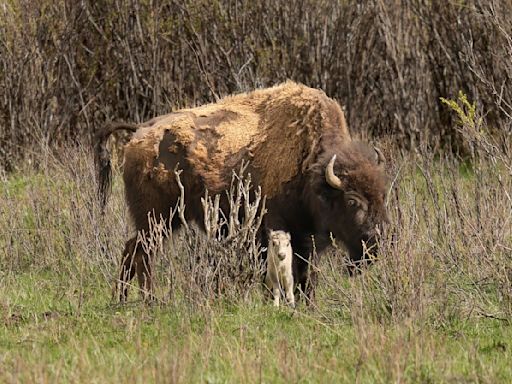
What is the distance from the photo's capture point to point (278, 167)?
843 cm

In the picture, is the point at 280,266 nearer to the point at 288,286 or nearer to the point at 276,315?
the point at 288,286

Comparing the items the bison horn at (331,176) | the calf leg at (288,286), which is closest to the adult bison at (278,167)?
the bison horn at (331,176)

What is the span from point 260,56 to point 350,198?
6.70 m

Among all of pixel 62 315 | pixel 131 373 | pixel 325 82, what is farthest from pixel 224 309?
pixel 325 82

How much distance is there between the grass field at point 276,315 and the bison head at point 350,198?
255 millimetres

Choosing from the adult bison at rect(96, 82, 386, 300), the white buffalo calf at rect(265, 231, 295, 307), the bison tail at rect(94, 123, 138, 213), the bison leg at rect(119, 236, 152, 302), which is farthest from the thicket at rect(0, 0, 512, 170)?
the white buffalo calf at rect(265, 231, 295, 307)

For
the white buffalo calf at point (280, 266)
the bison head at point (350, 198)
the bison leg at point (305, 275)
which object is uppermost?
the bison head at point (350, 198)

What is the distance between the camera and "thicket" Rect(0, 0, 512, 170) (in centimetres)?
1453

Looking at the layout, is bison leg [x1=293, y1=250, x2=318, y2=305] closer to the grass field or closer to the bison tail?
the grass field

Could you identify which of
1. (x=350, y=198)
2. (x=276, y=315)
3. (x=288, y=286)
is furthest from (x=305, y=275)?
(x=276, y=315)

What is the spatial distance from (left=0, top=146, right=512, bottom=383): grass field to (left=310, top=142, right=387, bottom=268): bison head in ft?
0.84

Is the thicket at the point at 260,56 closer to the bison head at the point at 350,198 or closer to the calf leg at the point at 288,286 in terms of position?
the bison head at the point at 350,198

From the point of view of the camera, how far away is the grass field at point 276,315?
5.58m

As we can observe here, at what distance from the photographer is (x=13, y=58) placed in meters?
14.6
